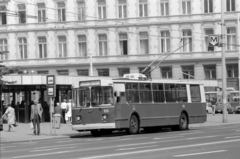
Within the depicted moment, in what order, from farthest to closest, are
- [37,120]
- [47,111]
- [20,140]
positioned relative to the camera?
[47,111] → [37,120] → [20,140]

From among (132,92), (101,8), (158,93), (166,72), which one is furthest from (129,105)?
(101,8)

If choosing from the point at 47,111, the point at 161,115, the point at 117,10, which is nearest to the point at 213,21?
the point at 117,10

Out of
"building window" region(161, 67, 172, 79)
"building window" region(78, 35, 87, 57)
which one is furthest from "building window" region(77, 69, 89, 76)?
"building window" region(161, 67, 172, 79)

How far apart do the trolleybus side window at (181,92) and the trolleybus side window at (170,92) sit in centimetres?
37

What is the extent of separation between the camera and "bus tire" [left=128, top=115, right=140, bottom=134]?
28.9 m

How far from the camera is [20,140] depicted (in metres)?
26.9

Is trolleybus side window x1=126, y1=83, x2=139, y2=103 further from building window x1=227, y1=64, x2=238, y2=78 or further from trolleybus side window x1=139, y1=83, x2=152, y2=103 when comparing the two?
building window x1=227, y1=64, x2=238, y2=78

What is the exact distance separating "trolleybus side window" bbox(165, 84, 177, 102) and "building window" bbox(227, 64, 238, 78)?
34728 millimetres

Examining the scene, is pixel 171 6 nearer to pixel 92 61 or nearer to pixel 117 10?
pixel 117 10

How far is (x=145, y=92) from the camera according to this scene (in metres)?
30.3

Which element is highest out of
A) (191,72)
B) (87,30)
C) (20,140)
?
(87,30)

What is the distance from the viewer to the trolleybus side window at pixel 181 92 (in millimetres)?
32688

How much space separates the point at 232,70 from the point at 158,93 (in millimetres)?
36358

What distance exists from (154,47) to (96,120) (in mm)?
40752
